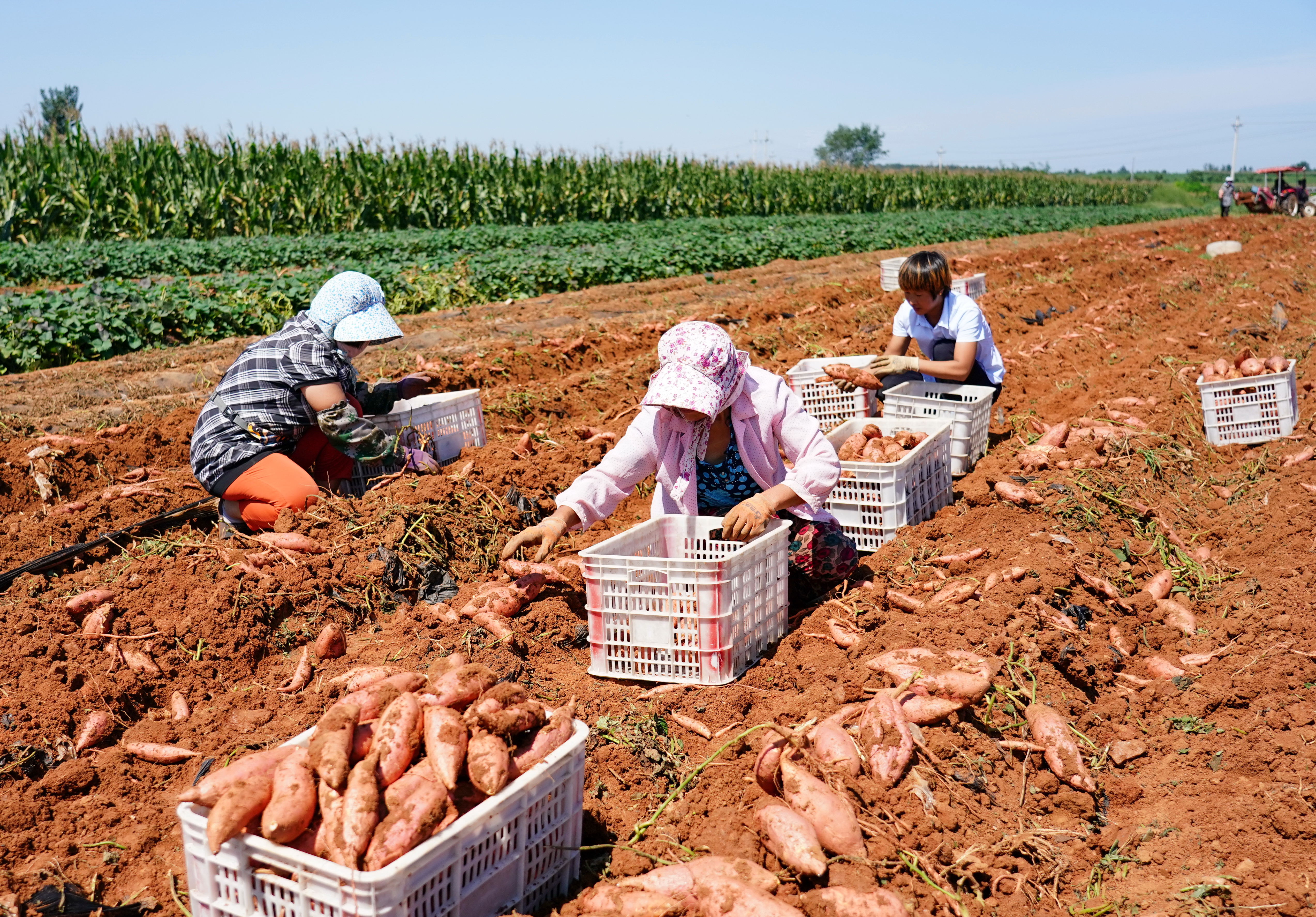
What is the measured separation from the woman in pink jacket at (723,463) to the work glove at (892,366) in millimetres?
1595

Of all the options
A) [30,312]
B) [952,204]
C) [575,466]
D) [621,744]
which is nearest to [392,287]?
[30,312]

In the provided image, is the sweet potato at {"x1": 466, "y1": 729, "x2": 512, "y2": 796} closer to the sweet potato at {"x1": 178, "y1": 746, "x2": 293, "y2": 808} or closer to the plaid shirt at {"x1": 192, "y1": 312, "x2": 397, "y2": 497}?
the sweet potato at {"x1": 178, "y1": 746, "x2": 293, "y2": 808}

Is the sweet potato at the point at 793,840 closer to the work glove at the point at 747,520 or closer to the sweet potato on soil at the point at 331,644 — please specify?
the work glove at the point at 747,520

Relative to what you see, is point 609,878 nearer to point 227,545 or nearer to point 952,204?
point 227,545

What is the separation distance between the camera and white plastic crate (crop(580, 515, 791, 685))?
3.23 metres

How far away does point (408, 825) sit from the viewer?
197 cm

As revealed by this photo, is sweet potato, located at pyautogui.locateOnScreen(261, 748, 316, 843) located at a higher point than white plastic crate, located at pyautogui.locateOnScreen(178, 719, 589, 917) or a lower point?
higher

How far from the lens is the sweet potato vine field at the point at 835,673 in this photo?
2.53 meters

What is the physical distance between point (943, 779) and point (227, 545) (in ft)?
10.7

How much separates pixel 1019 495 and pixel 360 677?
3.22 meters

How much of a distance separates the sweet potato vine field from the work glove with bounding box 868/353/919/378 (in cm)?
73

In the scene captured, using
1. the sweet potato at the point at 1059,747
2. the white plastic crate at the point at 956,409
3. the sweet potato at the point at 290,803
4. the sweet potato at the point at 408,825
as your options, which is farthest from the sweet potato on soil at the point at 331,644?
the white plastic crate at the point at 956,409

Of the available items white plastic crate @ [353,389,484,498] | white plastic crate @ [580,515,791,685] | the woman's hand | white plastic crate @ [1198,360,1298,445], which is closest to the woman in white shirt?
white plastic crate @ [1198,360,1298,445]

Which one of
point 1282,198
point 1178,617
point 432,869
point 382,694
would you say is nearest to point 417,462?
point 382,694
